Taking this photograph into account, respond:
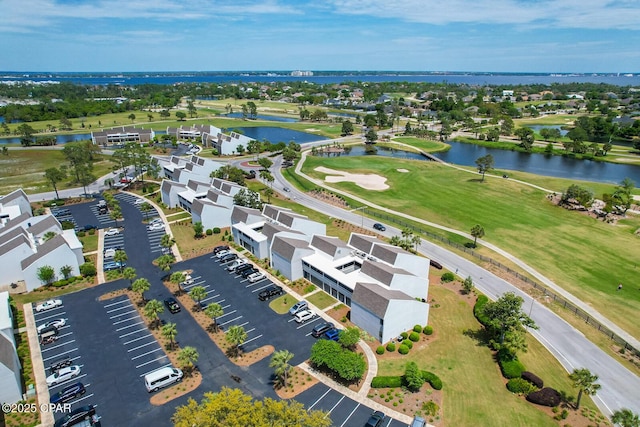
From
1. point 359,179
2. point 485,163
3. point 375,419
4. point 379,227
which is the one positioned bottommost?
point 375,419

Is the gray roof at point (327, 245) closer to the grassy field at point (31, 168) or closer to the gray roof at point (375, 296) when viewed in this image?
the gray roof at point (375, 296)

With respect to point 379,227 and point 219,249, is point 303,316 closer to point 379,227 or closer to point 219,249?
point 219,249

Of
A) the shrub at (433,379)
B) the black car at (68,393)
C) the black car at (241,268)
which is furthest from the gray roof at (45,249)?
the shrub at (433,379)

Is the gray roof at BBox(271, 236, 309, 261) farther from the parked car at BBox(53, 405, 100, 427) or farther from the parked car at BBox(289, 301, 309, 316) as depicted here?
the parked car at BBox(53, 405, 100, 427)

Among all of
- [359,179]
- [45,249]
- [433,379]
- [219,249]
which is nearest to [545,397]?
[433,379]

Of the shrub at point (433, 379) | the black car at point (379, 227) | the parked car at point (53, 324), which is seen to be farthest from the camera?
the black car at point (379, 227)

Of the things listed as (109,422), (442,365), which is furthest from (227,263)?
(442,365)
